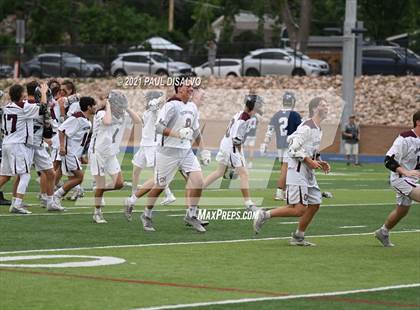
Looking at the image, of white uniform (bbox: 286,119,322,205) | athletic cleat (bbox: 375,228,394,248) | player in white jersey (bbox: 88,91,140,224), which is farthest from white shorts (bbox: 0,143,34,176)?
athletic cleat (bbox: 375,228,394,248)

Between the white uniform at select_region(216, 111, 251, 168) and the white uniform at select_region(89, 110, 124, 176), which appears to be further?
the white uniform at select_region(216, 111, 251, 168)

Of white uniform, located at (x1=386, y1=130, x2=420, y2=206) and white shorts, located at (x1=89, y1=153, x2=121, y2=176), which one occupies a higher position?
white uniform, located at (x1=386, y1=130, x2=420, y2=206)

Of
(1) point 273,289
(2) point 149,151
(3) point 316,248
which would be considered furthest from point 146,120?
(1) point 273,289

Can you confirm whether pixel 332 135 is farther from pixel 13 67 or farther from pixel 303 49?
pixel 13 67

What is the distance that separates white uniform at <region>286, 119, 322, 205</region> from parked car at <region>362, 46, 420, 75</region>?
1427 inches

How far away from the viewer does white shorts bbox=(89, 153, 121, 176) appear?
61.1 ft

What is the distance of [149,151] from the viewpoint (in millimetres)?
22281

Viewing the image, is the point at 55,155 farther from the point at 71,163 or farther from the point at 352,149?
the point at 352,149

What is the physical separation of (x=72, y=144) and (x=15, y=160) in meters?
1.19

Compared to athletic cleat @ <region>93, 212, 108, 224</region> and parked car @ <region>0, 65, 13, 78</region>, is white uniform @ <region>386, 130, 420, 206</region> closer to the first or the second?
athletic cleat @ <region>93, 212, 108, 224</region>

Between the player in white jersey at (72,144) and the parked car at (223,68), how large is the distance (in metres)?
34.9

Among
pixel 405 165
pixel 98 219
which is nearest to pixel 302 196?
pixel 405 165

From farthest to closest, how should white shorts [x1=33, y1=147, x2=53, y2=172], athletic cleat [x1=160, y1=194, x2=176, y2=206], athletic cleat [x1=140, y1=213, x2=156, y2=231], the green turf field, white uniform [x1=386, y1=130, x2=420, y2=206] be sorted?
athletic cleat [x1=160, y1=194, x2=176, y2=206]
white shorts [x1=33, y1=147, x2=53, y2=172]
athletic cleat [x1=140, y1=213, x2=156, y2=231]
white uniform [x1=386, y1=130, x2=420, y2=206]
the green turf field

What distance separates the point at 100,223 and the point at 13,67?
138ft
